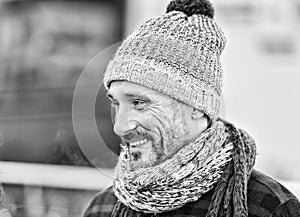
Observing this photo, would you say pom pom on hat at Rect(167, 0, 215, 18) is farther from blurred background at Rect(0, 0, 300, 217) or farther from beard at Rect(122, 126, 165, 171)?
blurred background at Rect(0, 0, 300, 217)

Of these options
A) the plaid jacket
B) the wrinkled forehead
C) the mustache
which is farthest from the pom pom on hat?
the plaid jacket

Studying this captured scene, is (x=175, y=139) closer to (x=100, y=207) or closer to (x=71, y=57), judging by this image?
(x=100, y=207)

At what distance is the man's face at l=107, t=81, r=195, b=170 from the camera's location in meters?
2.26

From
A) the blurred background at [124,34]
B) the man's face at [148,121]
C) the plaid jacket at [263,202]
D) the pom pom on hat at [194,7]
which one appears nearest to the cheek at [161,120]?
the man's face at [148,121]

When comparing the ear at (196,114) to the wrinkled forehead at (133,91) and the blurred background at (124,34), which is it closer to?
the wrinkled forehead at (133,91)

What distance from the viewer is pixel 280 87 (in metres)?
10.1

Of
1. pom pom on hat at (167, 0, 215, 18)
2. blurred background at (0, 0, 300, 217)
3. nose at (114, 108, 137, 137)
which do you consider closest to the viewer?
nose at (114, 108, 137, 137)

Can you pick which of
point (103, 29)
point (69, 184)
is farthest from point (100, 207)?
point (103, 29)

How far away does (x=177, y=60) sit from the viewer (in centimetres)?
229

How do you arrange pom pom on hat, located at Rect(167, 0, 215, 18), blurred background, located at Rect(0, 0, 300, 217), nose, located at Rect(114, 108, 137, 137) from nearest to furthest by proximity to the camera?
nose, located at Rect(114, 108, 137, 137) < pom pom on hat, located at Rect(167, 0, 215, 18) < blurred background, located at Rect(0, 0, 300, 217)

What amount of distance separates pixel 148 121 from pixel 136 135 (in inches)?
2.2

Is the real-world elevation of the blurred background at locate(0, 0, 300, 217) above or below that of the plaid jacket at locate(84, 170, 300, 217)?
below

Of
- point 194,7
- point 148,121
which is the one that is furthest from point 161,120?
point 194,7

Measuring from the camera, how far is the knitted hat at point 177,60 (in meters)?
2.27
